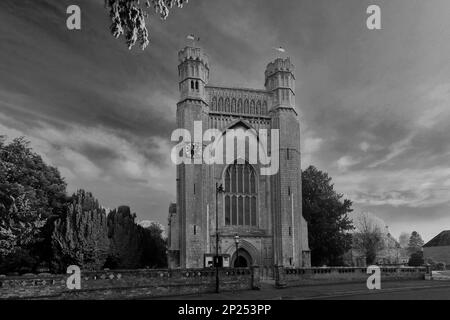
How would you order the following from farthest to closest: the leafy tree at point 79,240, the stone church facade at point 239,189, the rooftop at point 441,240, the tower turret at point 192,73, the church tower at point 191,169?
the rooftop at point 441,240 < the tower turret at point 192,73 < the stone church facade at point 239,189 < the church tower at point 191,169 < the leafy tree at point 79,240

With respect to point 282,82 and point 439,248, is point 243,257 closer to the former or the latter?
point 282,82

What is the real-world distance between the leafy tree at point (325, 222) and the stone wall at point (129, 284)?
23.3 m

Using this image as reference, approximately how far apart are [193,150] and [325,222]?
770 inches

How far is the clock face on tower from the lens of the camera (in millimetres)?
39938

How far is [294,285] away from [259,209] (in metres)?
11.5

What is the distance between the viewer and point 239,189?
138 feet

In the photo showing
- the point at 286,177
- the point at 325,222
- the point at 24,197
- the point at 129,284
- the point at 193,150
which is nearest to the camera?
the point at 129,284

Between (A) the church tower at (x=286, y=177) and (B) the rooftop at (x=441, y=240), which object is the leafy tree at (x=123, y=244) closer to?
(A) the church tower at (x=286, y=177)

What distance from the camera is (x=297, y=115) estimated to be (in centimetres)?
4472

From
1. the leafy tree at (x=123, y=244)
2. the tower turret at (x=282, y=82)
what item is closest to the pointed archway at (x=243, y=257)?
the leafy tree at (x=123, y=244)

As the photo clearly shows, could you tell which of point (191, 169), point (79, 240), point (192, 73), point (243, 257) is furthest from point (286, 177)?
point (79, 240)

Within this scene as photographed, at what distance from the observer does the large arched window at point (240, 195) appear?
41.6m

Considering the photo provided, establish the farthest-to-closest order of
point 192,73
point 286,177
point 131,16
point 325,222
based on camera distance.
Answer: point 325,222 → point 286,177 → point 192,73 → point 131,16

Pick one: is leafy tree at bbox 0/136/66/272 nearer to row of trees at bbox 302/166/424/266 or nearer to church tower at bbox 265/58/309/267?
church tower at bbox 265/58/309/267
